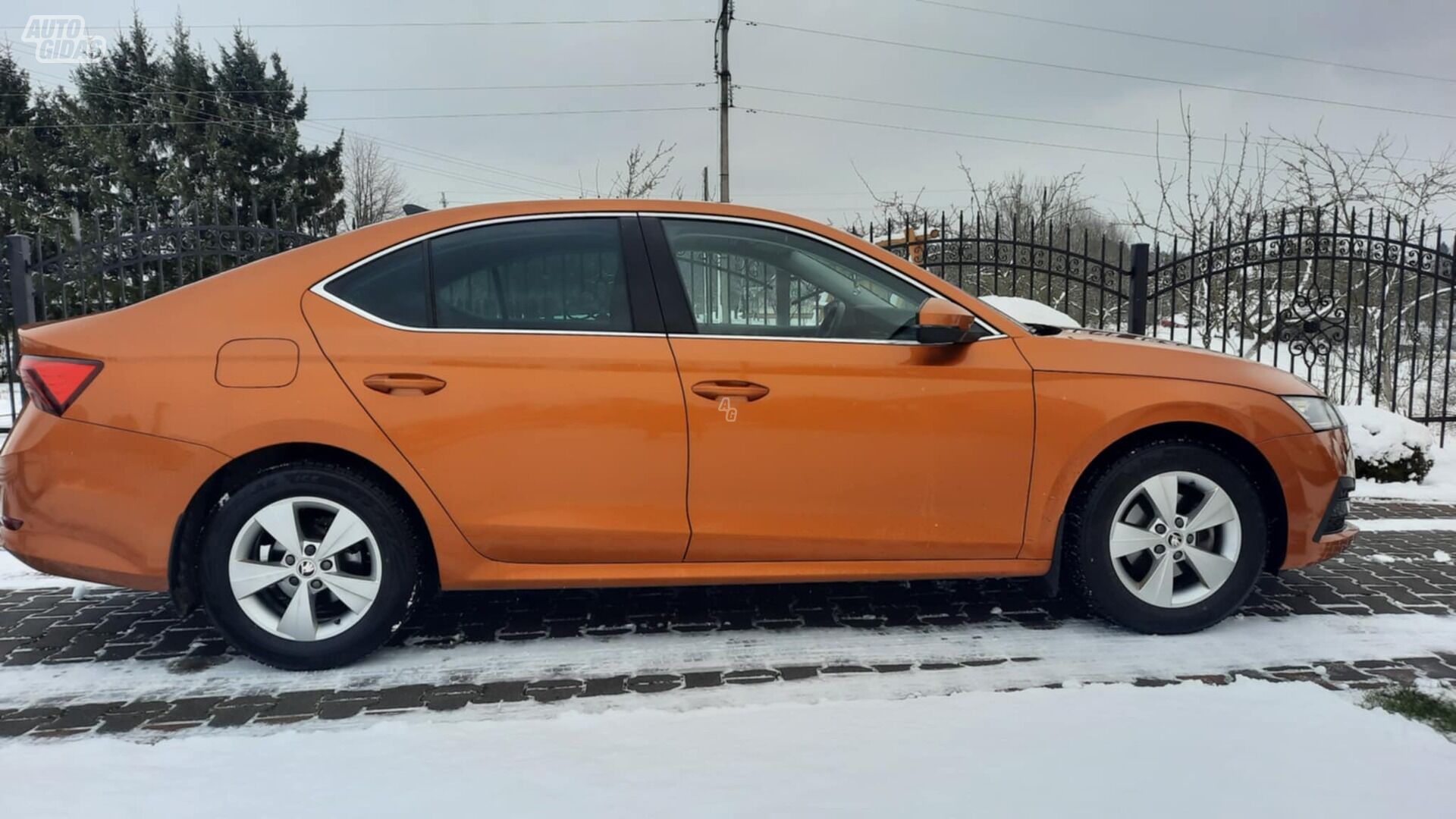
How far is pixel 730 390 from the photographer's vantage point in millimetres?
2975

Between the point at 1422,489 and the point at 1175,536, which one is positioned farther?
the point at 1422,489

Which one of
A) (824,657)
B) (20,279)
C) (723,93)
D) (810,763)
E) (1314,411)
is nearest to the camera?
(810,763)

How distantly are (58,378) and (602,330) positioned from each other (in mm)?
1824

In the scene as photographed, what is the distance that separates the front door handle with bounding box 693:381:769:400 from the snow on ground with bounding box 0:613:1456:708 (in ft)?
3.17

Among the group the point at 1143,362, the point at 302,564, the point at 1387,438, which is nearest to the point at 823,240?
the point at 1143,362

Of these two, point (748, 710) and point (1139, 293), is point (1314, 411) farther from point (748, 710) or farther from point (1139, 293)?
point (1139, 293)

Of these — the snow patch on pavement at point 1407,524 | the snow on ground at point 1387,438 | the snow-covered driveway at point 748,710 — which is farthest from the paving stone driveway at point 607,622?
the snow on ground at point 1387,438

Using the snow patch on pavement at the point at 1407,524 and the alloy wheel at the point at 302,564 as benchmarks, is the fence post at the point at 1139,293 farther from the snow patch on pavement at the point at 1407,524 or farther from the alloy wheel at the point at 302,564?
the alloy wheel at the point at 302,564

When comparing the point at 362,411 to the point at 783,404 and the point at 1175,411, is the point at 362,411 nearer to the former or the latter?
the point at 783,404

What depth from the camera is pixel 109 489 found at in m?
2.84

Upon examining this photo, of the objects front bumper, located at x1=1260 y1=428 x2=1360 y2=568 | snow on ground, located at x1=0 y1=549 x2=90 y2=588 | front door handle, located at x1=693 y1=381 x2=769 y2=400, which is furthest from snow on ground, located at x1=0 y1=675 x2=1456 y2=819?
snow on ground, located at x1=0 y1=549 x2=90 y2=588

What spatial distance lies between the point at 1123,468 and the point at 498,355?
233 cm

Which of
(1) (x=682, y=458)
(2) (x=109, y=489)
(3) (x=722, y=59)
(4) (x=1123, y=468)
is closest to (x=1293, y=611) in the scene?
(4) (x=1123, y=468)

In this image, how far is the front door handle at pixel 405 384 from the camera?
114 inches
